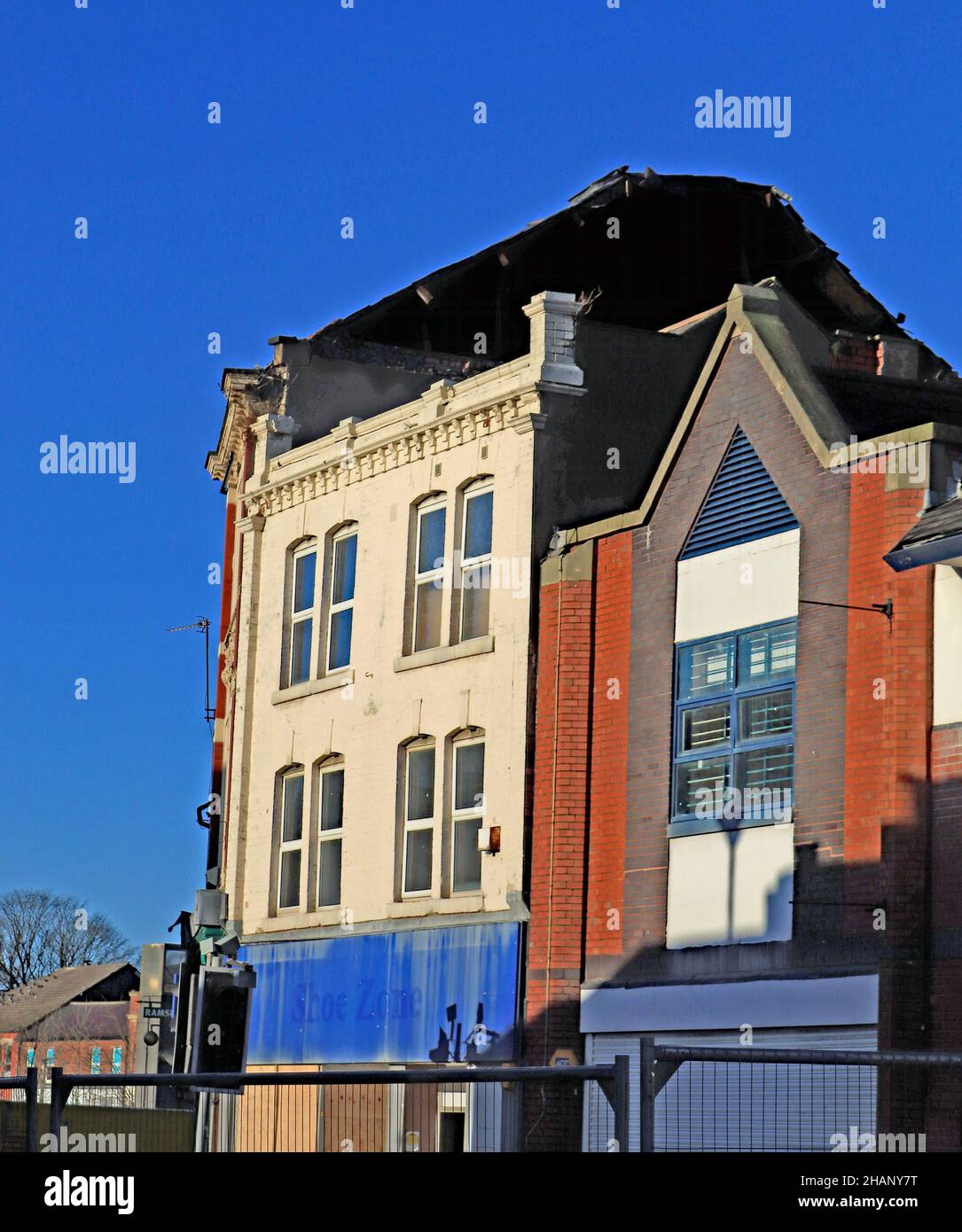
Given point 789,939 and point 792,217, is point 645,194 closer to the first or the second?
point 792,217

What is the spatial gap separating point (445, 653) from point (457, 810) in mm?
2040

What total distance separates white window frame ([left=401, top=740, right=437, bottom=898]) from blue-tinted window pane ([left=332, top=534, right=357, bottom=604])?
3.03m

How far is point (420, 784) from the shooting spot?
2661cm

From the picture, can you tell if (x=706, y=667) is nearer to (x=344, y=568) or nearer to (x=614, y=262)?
(x=344, y=568)

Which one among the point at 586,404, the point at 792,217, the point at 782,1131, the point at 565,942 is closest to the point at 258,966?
the point at 565,942

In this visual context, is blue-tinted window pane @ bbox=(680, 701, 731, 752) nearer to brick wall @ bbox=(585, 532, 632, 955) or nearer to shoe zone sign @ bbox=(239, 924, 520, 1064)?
brick wall @ bbox=(585, 532, 632, 955)

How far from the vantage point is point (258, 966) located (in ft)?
94.6

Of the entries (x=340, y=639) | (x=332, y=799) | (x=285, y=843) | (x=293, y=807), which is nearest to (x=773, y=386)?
(x=340, y=639)

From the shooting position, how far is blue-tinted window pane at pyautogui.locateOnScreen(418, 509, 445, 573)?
26.9 metres

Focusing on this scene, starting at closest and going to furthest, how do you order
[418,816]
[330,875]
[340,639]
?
[418,816], [330,875], [340,639]

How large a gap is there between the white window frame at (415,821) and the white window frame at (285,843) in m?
2.44

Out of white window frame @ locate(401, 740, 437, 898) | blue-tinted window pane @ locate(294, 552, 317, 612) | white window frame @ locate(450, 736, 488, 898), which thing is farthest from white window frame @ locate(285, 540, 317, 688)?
white window frame @ locate(450, 736, 488, 898)

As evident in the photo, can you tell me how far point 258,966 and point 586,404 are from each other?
941 cm
